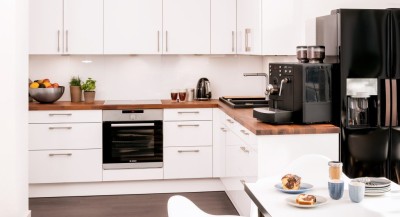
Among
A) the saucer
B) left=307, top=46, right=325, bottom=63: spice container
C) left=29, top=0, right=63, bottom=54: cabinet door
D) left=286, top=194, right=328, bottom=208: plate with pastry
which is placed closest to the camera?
left=286, top=194, right=328, bottom=208: plate with pastry

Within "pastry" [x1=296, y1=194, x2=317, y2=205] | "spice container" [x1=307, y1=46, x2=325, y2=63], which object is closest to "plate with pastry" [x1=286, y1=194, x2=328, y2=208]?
"pastry" [x1=296, y1=194, x2=317, y2=205]

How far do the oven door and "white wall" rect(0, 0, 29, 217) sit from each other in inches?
50.8

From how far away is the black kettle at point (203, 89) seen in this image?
6107mm

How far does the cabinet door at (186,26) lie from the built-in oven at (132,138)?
731mm

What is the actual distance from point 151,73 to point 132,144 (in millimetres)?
949

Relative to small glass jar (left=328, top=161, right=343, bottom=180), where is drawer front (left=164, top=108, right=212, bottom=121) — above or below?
above

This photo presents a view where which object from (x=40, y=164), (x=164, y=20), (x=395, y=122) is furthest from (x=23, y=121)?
(x=395, y=122)

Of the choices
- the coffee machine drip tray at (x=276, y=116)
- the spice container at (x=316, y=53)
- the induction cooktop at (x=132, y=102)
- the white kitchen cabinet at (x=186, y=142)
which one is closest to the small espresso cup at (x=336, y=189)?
the coffee machine drip tray at (x=276, y=116)

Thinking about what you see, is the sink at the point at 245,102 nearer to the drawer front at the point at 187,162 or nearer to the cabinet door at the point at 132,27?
the drawer front at the point at 187,162

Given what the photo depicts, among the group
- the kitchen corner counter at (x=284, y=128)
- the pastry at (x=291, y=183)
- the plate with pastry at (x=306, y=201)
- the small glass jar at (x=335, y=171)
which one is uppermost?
the kitchen corner counter at (x=284, y=128)

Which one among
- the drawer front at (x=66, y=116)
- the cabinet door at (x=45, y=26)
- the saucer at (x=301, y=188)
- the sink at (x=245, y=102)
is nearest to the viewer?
the saucer at (x=301, y=188)

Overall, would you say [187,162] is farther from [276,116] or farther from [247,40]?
[276,116]

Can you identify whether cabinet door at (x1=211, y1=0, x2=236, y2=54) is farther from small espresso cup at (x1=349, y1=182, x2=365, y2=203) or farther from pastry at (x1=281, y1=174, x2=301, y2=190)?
small espresso cup at (x1=349, y1=182, x2=365, y2=203)

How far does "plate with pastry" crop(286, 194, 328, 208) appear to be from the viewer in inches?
88.0
